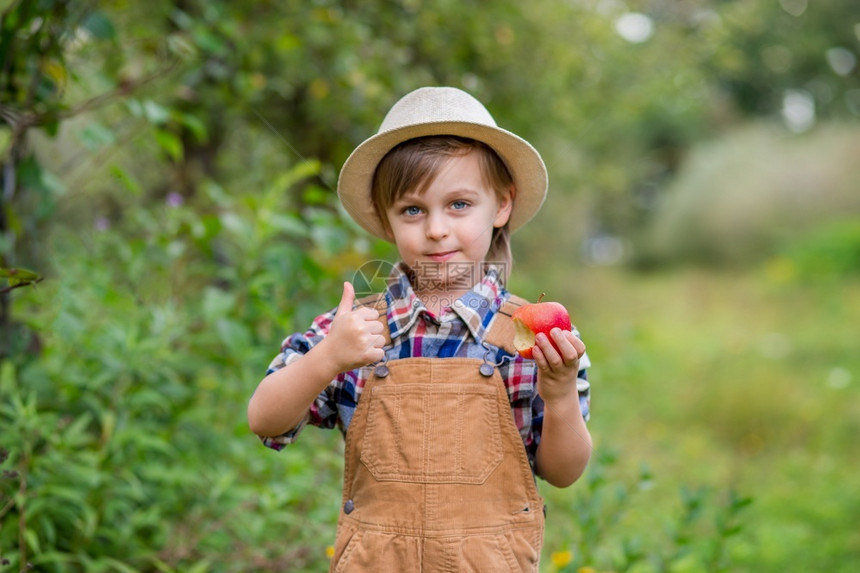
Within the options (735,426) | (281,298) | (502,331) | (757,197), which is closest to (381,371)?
(502,331)

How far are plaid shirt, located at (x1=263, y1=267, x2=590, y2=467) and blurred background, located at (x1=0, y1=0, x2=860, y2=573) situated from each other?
451 millimetres

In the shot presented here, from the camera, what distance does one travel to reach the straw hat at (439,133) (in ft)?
5.10

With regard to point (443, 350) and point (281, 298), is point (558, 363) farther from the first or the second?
point (281, 298)

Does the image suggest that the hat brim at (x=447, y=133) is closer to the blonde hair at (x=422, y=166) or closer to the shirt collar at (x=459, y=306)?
the blonde hair at (x=422, y=166)

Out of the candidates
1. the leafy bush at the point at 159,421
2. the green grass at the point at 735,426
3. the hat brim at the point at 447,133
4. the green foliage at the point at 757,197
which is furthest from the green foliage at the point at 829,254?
the hat brim at the point at 447,133

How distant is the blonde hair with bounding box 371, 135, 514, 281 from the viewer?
5.09 ft

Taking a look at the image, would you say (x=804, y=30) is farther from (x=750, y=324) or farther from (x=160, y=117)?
(x=160, y=117)

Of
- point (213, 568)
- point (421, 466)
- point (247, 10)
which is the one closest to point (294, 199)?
point (247, 10)

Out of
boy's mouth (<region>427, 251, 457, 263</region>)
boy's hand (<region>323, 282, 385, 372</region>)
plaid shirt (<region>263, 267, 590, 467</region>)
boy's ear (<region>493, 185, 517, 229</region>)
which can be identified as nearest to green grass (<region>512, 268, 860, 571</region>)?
plaid shirt (<region>263, 267, 590, 467</region>)

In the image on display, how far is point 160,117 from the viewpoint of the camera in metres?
2.57

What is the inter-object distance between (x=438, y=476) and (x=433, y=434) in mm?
70

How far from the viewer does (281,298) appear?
9.18 ft

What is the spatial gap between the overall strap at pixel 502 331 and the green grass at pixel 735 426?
35.5 inches

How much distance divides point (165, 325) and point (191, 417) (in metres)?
0.36
